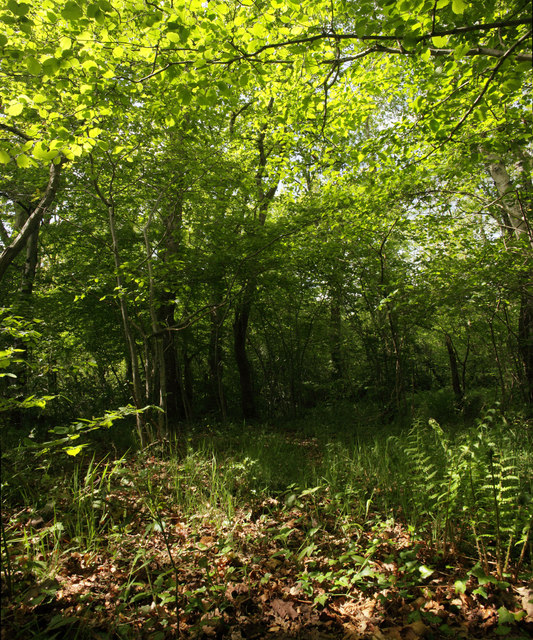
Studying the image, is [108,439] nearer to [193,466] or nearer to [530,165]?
[193,466]

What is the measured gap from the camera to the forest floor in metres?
1.93

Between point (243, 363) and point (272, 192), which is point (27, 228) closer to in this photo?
point (243, 363)

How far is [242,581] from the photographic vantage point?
2359 millimetres

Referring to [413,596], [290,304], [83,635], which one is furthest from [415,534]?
[290,304]

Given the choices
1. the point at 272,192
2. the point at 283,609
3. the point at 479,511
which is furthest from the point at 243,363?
the point at 283,609

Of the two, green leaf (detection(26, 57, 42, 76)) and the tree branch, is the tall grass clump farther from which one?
the tree branch

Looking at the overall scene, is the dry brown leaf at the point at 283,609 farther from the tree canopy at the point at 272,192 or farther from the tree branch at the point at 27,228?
the tree branch at the point at 27,228

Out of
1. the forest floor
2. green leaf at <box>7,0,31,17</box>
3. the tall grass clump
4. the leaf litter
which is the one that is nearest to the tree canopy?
green leaf at <box>7,0,31,17</box>

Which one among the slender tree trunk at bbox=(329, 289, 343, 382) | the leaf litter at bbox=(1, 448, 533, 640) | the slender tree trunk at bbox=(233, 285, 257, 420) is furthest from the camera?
the slender tree trunk at bbox=(233, 285, 257, 420)

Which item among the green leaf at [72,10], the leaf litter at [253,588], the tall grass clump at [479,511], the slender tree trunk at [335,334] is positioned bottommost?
the leaf litter at [253,588]

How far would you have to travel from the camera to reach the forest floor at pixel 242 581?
6.33 feet

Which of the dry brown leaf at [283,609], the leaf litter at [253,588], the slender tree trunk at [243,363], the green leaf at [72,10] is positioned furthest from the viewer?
the slender tree trunk at [243,363]

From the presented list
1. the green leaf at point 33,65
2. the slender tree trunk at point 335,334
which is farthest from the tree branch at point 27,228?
the slender tree trunk at point 335,334

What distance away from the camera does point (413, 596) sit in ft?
6.91
